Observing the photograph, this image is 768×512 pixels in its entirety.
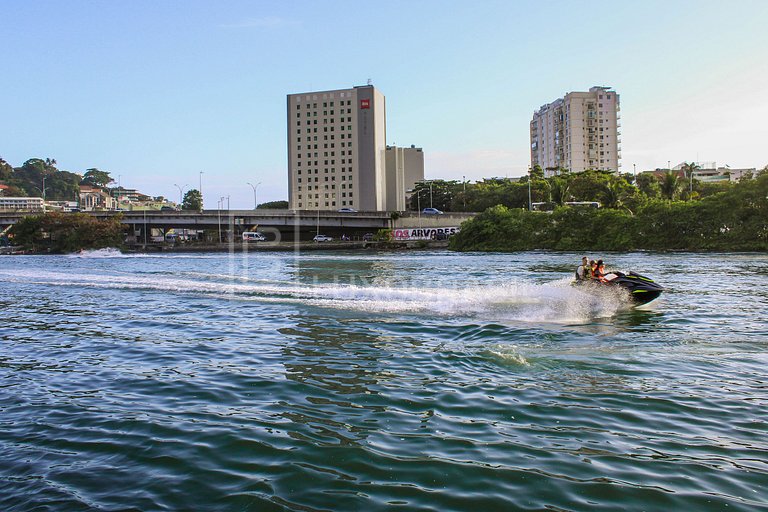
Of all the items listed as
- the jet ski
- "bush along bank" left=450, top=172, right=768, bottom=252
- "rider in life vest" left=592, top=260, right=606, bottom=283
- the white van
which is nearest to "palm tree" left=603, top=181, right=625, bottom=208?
"bush along bank" left=450, top=172, right=768, bottom=252

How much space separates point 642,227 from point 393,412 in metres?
67.1

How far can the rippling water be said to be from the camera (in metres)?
6.21

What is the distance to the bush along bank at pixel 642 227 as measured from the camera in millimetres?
60969

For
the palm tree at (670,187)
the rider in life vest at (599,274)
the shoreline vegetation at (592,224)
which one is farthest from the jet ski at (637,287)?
the palm tree at (670,187)

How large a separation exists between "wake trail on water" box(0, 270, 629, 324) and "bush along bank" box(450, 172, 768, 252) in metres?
48.3

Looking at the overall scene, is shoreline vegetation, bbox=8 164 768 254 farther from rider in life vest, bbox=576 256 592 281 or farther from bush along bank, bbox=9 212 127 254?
rider in life vest, bbox=576 256 592 281

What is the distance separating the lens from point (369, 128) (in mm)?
172000

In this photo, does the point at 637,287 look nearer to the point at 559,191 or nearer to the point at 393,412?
the point at 393,412

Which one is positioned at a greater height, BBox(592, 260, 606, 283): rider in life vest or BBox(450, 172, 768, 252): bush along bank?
BBox(450, 172, 768, 252): bush along bank

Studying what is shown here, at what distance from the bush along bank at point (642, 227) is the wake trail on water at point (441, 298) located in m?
48.3

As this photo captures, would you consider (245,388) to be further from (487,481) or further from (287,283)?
(287,283)

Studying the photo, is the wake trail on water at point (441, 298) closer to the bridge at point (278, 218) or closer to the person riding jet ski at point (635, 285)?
the person riding jet ski at point (635, 285)

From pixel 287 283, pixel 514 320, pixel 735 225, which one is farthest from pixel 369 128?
pixel 514 320

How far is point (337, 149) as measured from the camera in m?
176
